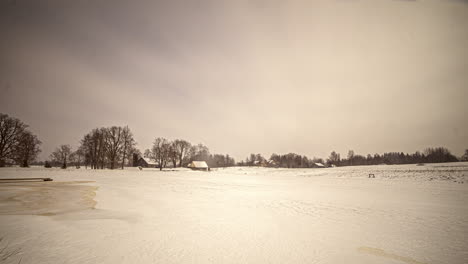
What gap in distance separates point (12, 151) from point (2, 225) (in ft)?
161

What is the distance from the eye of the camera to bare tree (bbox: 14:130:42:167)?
37.9 metres

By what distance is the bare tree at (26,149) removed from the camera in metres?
37.9

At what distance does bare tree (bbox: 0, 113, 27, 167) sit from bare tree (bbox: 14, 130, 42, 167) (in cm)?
67

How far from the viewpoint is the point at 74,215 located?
7047mm

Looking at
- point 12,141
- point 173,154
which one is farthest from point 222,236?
point 173,154

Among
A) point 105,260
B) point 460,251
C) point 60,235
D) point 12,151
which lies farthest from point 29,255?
point 12,151

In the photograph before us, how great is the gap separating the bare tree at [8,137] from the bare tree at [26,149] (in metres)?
0.67

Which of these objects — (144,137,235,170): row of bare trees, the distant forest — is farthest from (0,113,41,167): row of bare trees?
(144,137,235,170): row of bare trees

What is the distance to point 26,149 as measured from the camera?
40.9 metres

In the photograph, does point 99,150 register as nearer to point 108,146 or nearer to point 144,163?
point 108,146

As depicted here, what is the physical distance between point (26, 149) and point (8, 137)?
548 cm

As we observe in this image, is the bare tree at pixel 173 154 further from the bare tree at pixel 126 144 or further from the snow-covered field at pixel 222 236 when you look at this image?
the snow-covered field at pixel 222 236

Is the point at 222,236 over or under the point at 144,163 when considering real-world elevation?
over

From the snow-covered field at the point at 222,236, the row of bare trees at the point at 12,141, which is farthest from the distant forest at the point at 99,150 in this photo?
the snow-covered field at the point at 222,236
